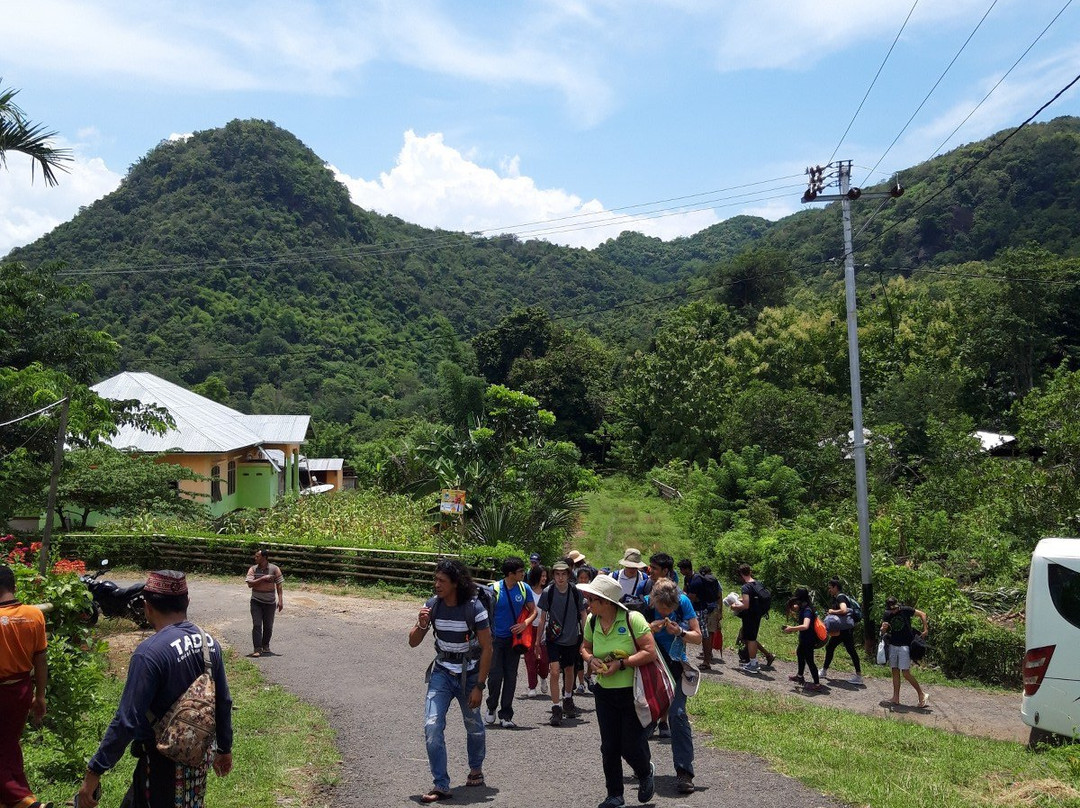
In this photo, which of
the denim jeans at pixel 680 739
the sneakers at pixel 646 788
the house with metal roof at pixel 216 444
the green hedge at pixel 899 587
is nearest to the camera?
the sneakers at pixel 646 788

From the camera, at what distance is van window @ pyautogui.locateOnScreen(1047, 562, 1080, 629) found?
858 cm

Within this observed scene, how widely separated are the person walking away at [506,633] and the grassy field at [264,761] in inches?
61.6

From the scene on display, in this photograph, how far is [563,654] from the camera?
913 cm

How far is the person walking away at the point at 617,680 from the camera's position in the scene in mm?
5820

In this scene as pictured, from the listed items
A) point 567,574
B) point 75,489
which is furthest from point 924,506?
point 75,489

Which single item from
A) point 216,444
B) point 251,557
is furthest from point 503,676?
point 216,444

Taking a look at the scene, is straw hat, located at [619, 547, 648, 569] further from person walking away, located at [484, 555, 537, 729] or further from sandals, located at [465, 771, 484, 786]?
sandals, located at [465, 771, 484, 786]

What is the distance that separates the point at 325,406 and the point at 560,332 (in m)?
24.3

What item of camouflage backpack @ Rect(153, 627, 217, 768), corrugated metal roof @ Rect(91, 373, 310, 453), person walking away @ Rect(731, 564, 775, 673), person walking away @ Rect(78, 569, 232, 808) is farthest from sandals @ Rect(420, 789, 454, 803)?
corrugated metal roof @ Rect(91, 373, 310, 453)

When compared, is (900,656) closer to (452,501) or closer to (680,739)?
(680,739)

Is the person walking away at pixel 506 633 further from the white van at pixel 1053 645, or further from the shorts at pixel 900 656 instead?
the shorts at pixel 900 656

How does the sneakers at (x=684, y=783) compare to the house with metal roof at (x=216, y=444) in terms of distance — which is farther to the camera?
the house with metal roof at (x=216, y=444)

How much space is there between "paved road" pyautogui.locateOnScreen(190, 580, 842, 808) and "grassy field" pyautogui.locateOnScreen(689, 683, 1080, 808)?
30 centimetres

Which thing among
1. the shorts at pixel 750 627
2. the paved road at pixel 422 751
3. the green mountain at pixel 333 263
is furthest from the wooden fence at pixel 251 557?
the green mountain at pixel 333 263
